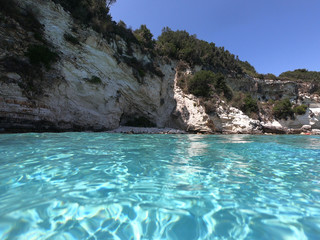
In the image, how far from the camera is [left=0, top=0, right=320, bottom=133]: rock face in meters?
9.06

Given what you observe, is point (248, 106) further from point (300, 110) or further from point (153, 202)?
point (153, 202)

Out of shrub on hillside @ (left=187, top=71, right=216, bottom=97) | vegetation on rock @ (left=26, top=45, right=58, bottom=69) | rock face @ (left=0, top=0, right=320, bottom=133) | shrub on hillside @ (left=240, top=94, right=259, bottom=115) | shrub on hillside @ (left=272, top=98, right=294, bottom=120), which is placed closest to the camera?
rock face @ (left=0, top=0, right=320, bottom=133)

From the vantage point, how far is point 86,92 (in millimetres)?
12516

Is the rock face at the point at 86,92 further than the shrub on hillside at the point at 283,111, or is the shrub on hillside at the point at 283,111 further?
the shrub on hillside at the point at 283,111

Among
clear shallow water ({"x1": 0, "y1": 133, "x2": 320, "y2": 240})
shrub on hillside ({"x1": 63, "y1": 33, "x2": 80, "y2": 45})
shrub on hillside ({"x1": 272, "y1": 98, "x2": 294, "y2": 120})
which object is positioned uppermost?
shrub on hillside ({"x1": 63, "y1": 33, "x2": 80, "y2": 45})

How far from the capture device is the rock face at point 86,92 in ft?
29.7

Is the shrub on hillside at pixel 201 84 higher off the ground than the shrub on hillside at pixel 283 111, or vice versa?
the shrub on hillside at pixel 201 84

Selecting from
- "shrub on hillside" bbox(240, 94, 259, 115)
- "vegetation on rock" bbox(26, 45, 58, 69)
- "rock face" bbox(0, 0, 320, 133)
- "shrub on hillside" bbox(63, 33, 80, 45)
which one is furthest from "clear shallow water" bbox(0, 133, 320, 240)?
"shrub on hillside" bbox(240, 94, 259, 115)

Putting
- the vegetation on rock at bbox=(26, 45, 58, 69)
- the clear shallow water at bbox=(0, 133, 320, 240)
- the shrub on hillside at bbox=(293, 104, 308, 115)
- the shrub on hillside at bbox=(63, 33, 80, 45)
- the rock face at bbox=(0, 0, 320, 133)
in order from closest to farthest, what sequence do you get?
1. the clear shallow water at bbox=(0, 133, 320, 240)
2. the rock face at bbox=(0, 0, 320, 133)
3. the vegetation on rock at bbox=(26, 45, 58, 69)
4. the shrub on hillside at bbox=(63, 33, 80, 45)
5. the shrub on hillside at bbox=(293, 104, 308, 115)

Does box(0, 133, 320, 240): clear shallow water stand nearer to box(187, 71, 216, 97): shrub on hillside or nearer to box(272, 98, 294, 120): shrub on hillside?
box(187, 71, 216, 97): shrub on hillside

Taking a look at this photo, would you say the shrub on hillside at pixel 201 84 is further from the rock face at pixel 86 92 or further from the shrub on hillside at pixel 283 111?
the shrub on hillside at pixel 283 111

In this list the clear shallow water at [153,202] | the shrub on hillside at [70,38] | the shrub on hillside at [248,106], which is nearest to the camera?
the clear shallow water at [153,202]

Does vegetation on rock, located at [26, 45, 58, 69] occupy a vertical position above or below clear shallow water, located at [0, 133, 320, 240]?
above

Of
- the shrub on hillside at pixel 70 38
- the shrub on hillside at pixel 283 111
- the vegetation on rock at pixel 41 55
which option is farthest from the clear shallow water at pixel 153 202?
the shrub on hillside at pixel 283 111
